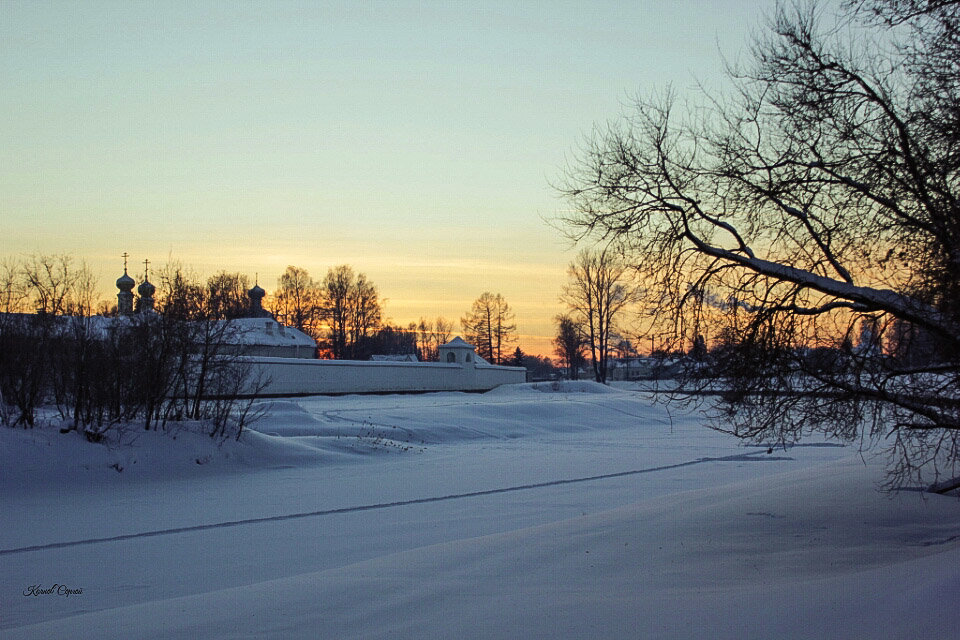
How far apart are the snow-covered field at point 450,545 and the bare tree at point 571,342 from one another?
49207mm

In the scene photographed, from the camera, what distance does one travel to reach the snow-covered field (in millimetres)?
6250

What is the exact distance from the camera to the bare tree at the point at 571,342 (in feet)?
232

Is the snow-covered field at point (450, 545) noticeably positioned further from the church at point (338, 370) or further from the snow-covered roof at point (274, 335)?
the snow-covered roof at point (274, 335)

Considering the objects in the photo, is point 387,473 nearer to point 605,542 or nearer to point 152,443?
point 152,443

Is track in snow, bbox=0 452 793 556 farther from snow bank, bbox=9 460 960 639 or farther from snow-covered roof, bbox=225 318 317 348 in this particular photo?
snow-covered roof, bbox=225 318 317 348

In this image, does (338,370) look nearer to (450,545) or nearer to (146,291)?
(146,291)

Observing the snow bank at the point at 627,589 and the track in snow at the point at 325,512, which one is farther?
the track in snow at the point at 325,512

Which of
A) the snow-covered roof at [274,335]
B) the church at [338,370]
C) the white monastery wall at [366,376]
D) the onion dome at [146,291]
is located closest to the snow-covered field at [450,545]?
the onion dome at [146,291]

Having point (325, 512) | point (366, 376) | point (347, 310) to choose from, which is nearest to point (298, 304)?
point (347, 310)

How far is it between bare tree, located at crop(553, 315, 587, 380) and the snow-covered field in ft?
161

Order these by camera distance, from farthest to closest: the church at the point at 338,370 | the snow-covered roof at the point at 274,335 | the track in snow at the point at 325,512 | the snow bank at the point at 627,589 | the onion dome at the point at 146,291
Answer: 1. the snow-covered roof at the point at 274,335
2. the church at the point at 338,370
3. the onion dome at the point at 146,291
4. the track in snow at the point at 325,512
5. the snow bank at the point at 627,589

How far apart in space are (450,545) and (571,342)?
74046mm

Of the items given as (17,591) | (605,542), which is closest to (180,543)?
(17,591)

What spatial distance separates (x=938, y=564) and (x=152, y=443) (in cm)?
1530
